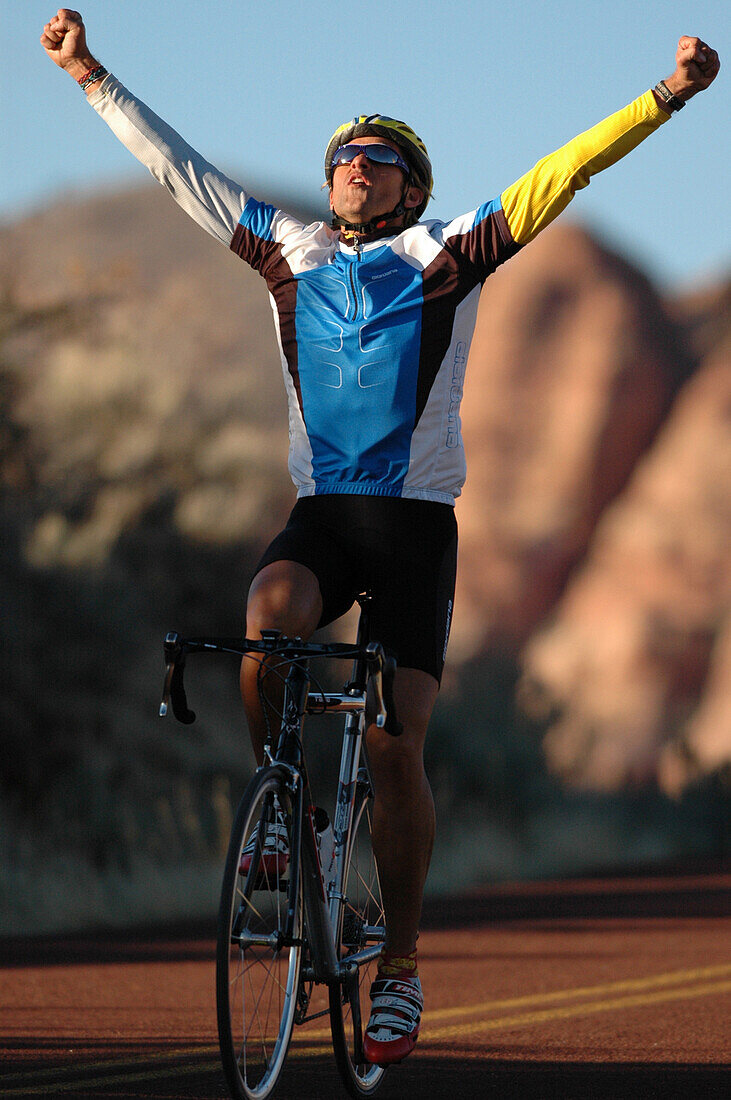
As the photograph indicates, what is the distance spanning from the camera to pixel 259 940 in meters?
4.11

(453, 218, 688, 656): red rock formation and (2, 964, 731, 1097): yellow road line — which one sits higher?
(2, 964, 731, 1097): yellow road line

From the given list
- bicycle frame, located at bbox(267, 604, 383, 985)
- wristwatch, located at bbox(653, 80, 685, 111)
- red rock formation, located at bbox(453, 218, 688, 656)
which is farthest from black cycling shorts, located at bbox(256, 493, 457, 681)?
red rock formation, located at bbox(453, 218, 688, 656)

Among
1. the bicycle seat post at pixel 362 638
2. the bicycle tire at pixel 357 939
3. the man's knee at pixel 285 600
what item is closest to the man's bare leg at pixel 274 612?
the man's knee at pixel 285 600

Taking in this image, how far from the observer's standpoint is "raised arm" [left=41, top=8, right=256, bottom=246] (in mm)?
4992

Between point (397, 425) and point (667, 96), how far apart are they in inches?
44.7

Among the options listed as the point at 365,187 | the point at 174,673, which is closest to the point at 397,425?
the point at 365,187

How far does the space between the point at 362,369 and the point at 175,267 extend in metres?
41.5

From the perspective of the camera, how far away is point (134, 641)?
13.6 m

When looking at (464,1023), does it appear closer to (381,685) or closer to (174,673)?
(381,685)

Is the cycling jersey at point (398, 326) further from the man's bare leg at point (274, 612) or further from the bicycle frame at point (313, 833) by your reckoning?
the bicycle frame at point (313, 833)

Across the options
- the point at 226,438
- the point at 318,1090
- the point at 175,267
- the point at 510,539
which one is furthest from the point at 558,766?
the point at 175,267

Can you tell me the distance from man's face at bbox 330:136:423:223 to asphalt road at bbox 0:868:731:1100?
2450mm

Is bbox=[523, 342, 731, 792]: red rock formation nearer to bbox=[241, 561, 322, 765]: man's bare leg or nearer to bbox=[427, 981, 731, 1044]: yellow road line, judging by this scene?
bbox=[427, 981, 731, 1044]: yellow road line

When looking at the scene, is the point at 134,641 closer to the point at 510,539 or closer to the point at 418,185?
the point at 418,185
